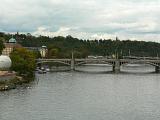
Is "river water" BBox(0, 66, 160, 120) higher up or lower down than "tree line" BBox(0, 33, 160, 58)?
lower down

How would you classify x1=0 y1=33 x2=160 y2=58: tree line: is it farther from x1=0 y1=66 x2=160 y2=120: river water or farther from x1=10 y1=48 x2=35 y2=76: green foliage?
x1=0 y1=66 x2=160 y2=120: river water

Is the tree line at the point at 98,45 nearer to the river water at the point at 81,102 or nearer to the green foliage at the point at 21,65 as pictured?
the green foliage at the point at 21,65

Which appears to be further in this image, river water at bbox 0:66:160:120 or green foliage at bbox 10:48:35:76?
green foliage at bbox 10:48:35:76

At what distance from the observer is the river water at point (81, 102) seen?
2828 centimetres

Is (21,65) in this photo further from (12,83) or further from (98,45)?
(98,45)

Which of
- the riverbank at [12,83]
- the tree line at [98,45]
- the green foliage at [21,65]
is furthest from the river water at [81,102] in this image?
the tree line at [98,45]

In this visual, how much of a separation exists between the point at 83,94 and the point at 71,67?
33938 millimetres

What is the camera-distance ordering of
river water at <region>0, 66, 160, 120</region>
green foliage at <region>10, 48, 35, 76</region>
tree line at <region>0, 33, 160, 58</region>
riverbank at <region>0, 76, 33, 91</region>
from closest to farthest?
river water at <region>0, 66, 160, 120</region>, riverbank at <region>0, 76, 33, 91</region>, green foliage at <region>10, 48, 35, 76</region>, tree line at <region>0, 33, 160, 58</region>

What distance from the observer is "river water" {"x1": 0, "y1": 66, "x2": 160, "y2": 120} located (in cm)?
2828

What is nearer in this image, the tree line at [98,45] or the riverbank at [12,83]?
the riverbank at [12,83]

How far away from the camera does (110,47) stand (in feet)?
398

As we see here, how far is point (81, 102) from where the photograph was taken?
33.3m

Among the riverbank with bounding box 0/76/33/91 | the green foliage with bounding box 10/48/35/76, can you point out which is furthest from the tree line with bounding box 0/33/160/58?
the riverbank with bounding box 0/76/33/91

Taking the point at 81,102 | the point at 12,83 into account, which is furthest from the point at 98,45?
the point at 81,102
